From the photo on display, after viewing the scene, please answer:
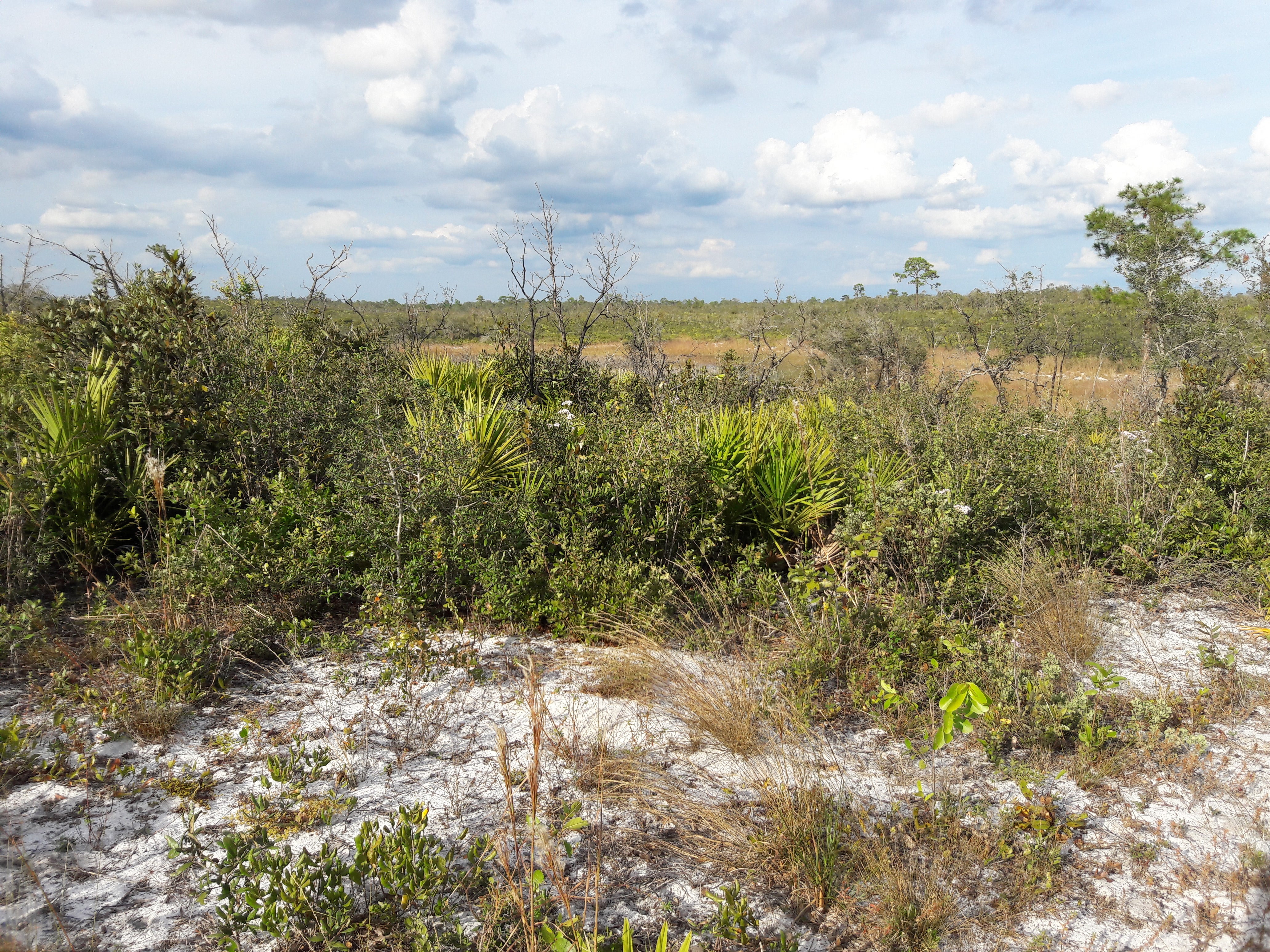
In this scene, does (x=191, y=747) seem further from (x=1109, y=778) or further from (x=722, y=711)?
(x=1109, y=778)

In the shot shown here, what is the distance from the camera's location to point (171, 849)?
99.7 inches

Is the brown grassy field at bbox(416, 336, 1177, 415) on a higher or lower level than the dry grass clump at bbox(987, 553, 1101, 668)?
higher

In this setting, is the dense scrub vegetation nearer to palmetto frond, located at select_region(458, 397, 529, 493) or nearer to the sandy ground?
palmetto frond, located at select_region(458, 397, 529, 493)

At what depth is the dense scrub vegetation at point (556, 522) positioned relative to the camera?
415 cm

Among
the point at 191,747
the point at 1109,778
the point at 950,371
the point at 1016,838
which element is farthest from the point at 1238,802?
the point at 950,371

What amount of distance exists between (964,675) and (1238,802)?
3.96ft

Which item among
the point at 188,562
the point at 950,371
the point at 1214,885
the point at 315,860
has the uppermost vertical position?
the point at 950,371

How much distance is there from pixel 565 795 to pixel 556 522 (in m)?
2.39

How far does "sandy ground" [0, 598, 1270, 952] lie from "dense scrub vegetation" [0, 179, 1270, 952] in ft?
1.05

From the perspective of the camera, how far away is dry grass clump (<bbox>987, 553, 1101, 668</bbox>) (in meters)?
4.35

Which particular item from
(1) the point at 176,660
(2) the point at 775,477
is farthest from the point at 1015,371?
(1) the point at 176,660

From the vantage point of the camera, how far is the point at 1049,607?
4547 millimetres

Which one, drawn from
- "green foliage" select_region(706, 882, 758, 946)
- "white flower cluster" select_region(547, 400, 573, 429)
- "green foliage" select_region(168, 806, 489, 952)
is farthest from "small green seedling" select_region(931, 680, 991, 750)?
"white flower cluster" select_region(547, 400, 573, 429)

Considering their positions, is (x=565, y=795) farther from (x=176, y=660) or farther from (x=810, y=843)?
(x=176, y=660)
